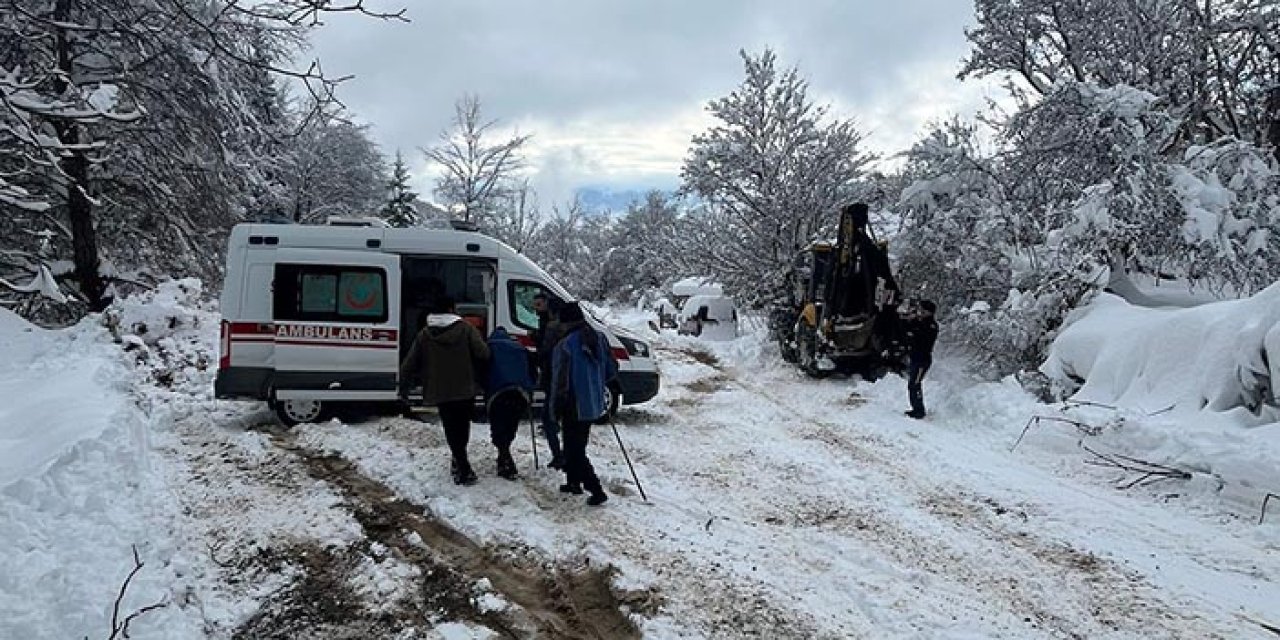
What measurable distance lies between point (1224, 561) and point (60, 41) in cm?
1545

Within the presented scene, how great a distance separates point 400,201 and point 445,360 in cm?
2938

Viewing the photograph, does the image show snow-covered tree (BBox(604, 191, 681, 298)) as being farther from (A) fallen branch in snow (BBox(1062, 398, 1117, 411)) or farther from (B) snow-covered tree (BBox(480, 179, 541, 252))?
(A) fallen branch in snow (BBox(1062, 398, 1117, 411))

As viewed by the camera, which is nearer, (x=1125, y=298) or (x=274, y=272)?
(x=274, y=272)

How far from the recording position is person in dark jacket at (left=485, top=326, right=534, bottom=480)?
6895 mm

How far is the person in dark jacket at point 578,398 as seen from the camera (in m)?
6.36

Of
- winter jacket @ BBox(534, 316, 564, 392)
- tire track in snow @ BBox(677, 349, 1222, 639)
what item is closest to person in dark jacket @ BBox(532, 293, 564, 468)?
winter jacket @ BBox(534, 316, 564, 392)

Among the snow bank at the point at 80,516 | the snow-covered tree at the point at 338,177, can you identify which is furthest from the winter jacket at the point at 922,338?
the snow-covered tree at the point at 338,177

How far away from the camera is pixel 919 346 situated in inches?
416

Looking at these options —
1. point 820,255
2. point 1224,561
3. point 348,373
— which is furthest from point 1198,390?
point 348,373

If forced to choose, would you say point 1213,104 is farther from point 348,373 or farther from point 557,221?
point 557,221

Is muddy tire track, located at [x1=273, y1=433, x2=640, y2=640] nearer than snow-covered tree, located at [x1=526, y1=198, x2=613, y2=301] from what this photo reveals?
Yes

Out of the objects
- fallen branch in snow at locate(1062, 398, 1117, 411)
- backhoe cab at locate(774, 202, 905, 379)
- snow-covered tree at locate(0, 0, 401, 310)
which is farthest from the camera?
backhoe cab at locate(774, 202, 905, 379)

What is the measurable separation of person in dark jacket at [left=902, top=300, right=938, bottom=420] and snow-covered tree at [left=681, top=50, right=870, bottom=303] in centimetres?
940

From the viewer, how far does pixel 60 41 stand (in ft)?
37.8
